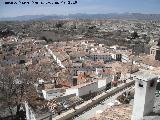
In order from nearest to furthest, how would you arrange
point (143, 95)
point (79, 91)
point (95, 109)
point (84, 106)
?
point (143, 95), point (84, 106), point (95, 109), point (79, 91)

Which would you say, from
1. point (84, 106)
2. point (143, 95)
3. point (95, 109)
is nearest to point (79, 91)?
point (95, 109)

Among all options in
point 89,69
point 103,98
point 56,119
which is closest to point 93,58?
point 89,69

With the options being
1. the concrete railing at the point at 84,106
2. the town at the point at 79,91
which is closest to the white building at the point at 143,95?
the town at the point at 79,91

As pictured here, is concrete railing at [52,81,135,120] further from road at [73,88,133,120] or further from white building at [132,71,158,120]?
white building at [132,71,158,120]

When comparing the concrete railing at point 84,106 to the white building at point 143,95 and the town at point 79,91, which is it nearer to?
the town at point 79,91

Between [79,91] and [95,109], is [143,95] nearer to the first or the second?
[95,109]

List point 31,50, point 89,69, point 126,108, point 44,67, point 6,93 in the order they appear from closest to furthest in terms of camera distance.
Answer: point 126,108, point 6,93, point 89,69, point 44,67, point 31,50

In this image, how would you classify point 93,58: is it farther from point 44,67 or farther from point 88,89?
point 88,89

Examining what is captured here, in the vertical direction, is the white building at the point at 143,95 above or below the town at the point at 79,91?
above

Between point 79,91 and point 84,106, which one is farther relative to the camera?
point 79,91

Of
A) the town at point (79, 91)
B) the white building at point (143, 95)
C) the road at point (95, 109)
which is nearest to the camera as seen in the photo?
the white building at point (143, 95)

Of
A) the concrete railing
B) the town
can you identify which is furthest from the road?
the concrete railing
